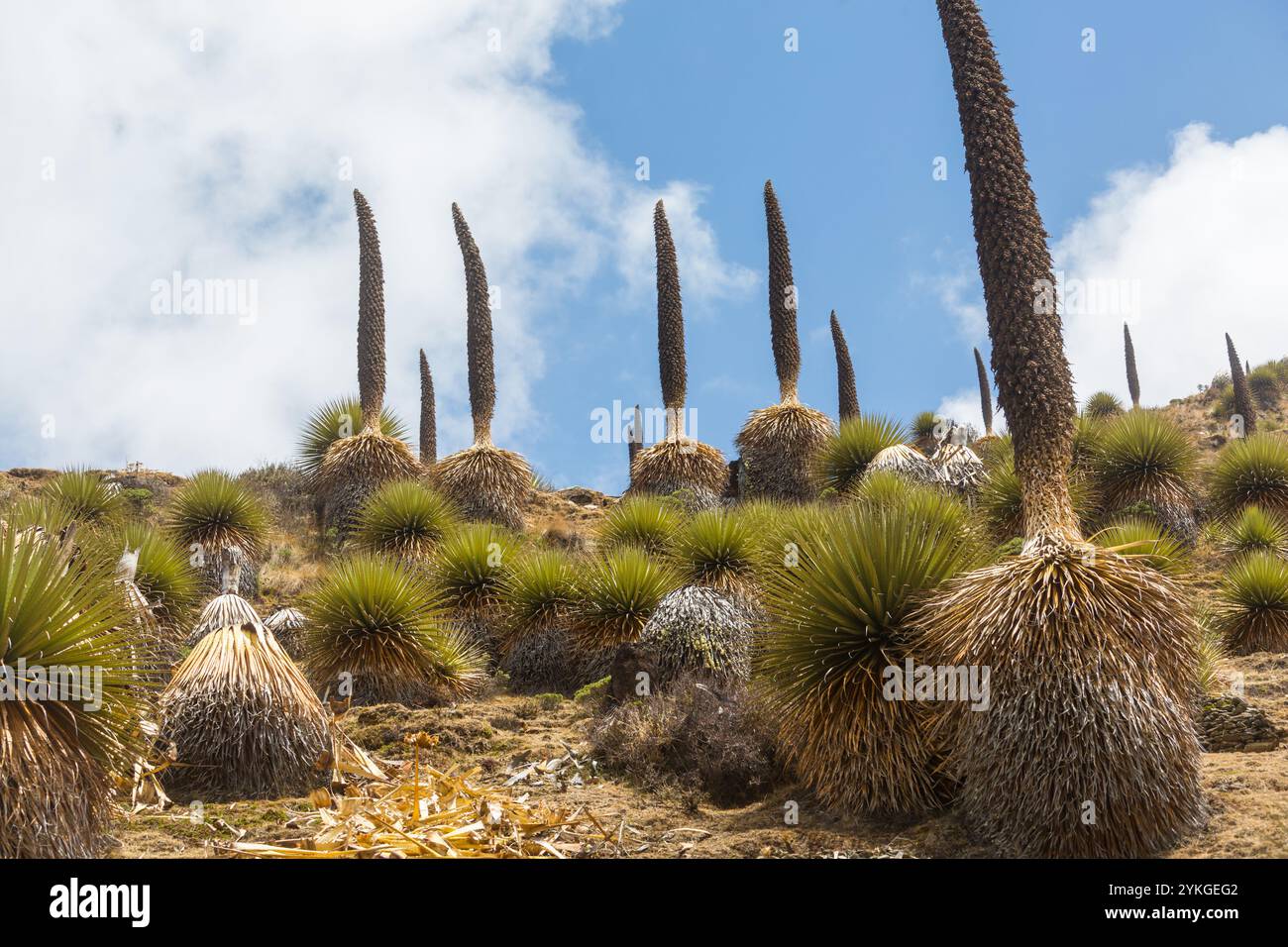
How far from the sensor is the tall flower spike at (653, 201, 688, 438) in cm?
1981

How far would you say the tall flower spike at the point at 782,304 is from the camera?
19484mm

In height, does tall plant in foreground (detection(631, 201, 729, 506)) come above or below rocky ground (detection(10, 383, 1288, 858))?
above

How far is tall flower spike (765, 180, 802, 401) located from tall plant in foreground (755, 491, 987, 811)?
1185 cm

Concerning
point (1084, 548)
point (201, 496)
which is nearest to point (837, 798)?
point (1084, 548)

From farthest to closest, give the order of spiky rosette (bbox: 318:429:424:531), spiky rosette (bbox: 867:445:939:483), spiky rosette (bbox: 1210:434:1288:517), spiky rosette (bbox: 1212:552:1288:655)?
1. spiky rosette (bbox: 318:429:424:531)
2. spiky rosette (bbox: 1210:434:1288:517)
3. spiky rosette (bbox: 867:445:939:483)
4. spiky rosette (bbox: 1212:552:1288:655)

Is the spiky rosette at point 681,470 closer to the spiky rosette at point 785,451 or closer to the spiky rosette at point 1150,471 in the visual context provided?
the spiky rosette at point 785,451

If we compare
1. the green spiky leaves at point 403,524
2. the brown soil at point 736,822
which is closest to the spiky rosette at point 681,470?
the green spiky leaves at point 403,524

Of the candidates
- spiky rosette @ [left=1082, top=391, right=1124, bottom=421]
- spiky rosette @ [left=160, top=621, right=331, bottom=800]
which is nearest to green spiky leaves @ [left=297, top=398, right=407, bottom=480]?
spiky rosette @ [left=160, top=621, right=331, bottom=800]

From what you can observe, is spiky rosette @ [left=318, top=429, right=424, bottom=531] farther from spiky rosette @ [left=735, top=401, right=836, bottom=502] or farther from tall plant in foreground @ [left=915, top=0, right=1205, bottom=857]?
tall plant in foreground @ [left=915, top=0, right=1205, bottom=857]

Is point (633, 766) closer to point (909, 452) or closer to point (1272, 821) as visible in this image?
point (1272, 821)

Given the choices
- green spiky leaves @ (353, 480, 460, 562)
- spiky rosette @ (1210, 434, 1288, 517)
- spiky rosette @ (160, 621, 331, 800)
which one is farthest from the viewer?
spiky rosette @ (1210, 434, 1288, 517)

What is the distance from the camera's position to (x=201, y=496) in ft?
55.9

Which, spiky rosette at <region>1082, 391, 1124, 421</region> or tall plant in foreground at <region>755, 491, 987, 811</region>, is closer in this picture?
tall plant in foreground at <region>755, 491, 987, 811</region>
